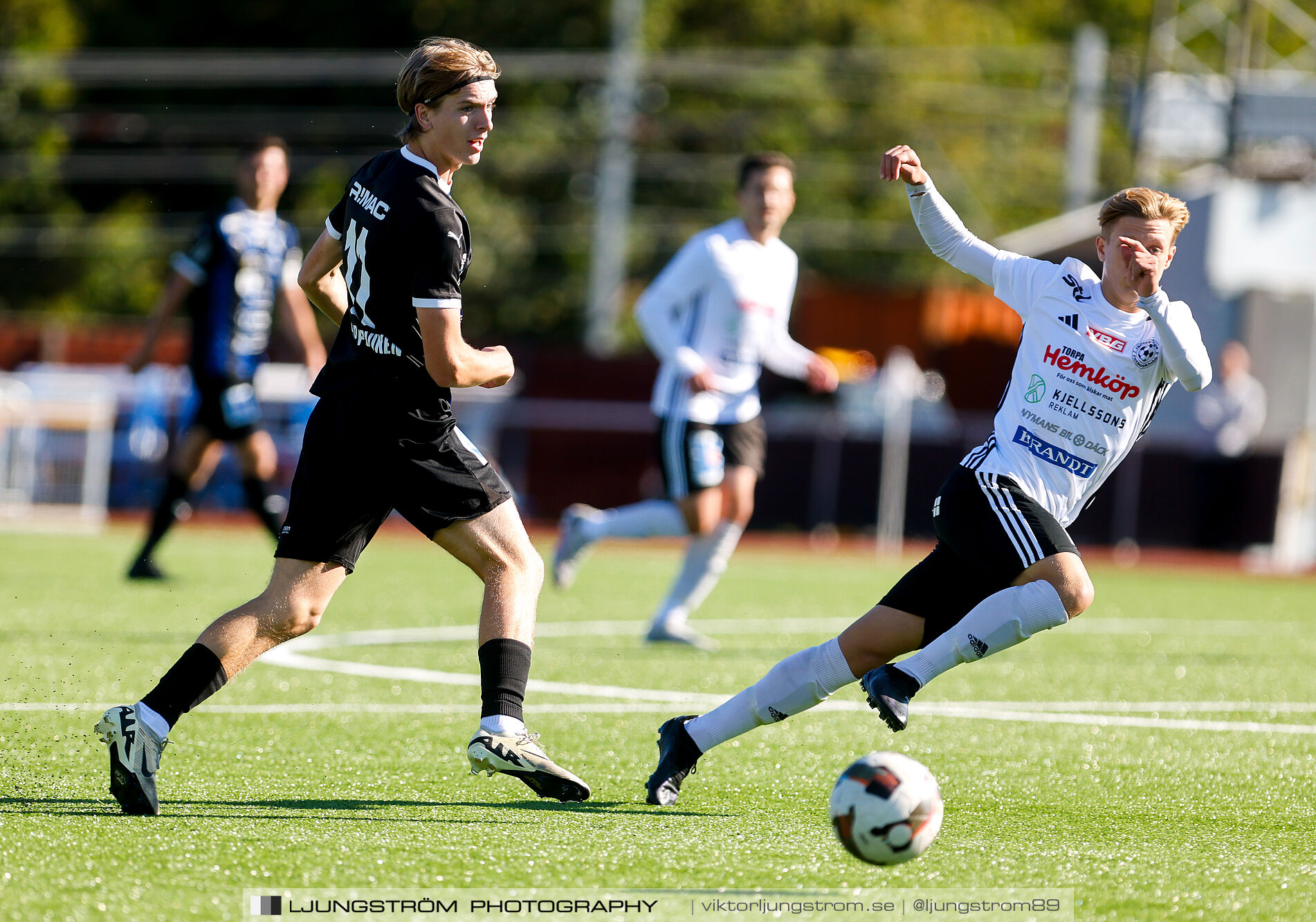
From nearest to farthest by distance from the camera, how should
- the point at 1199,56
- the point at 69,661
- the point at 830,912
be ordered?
the point at 830,912
the point at 69,661
the point at 1199,56

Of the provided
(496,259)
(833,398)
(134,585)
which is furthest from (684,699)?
(496,259)

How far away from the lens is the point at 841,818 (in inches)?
148

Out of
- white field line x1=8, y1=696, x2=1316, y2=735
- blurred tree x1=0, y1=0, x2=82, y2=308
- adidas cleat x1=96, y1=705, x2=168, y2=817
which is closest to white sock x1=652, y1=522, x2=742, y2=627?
white field line x1=8, y1=696, x2=1316, y2=735

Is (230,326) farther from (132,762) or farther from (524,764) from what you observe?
(524,764)

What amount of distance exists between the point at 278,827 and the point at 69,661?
10.4 ft

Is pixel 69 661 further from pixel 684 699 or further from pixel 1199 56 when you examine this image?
pixel 1199 56

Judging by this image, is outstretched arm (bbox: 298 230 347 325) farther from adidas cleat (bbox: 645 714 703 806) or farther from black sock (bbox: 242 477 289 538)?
black sock (bbox: 242 477 289 538)

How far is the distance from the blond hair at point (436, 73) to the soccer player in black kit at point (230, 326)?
17.1ft

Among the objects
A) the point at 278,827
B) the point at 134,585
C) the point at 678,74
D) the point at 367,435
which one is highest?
the point at 678,74

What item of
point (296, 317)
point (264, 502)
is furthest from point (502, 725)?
point (296, 317)

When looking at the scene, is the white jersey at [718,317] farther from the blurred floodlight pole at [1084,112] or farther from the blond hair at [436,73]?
the blurred floodlight pole at [1084,112]

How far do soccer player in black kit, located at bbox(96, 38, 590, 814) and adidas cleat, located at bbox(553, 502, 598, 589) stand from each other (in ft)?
14.0

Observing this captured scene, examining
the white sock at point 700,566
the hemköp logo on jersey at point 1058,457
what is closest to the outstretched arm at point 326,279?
the hemköp logo on jersey at point 1058,457

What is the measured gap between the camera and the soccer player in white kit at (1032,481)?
14.5ft
